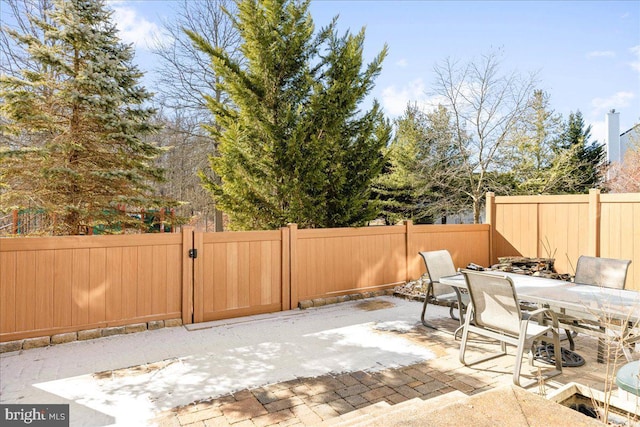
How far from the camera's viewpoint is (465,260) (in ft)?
A: 26.2

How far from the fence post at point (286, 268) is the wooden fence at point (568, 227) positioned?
5.09 m

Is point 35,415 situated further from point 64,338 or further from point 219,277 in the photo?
point 219,277

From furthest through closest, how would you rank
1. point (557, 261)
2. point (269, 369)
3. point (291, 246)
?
point (557, 261), point (291, 246), point (269, 369)

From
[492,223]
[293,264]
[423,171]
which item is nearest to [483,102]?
[423,171]

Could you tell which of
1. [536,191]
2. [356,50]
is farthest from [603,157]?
[356,50]

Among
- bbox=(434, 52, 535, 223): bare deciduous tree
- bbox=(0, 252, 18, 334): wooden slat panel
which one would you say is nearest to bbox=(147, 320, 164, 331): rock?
bbox=(0, 252, 18, 334): wooden slat panel

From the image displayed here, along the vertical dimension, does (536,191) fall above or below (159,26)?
below

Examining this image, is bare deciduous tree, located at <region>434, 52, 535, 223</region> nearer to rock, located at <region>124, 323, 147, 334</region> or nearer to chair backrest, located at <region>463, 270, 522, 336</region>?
chair backrest, located at <region>463, 270, 522, 336</region>

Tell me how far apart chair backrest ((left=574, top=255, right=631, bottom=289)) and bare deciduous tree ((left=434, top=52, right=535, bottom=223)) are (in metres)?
6.83

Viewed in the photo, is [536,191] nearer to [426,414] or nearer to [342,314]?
[342,314]

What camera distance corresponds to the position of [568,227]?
7246 mm

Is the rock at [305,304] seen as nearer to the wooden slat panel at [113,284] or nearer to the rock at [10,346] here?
the wooden slat panel at [113,284]

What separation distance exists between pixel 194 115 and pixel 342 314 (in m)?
9.91

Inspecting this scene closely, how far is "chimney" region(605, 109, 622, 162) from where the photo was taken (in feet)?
61.2
